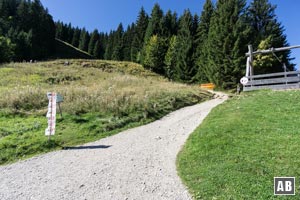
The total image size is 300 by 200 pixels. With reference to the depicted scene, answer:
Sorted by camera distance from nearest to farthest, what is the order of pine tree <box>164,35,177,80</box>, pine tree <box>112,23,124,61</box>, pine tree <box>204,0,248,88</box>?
pine tree <box>204,0,248,88</box>
pine tree <box>164,35,177,80</box>
pine tree <box>112,23,124,61</box>

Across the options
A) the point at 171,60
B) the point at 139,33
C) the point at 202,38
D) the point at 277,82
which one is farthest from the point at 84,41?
the point at 277,82

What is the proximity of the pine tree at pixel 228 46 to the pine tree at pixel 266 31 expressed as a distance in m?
2.72

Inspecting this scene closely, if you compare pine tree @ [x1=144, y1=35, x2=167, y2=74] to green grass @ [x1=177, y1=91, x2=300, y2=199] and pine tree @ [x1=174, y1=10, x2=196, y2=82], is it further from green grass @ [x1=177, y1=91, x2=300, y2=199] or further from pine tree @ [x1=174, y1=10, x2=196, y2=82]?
green grass @ [x1=177, y1=91, x2=300, y2=199]

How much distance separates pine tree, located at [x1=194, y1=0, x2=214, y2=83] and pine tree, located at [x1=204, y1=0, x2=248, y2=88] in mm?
3986

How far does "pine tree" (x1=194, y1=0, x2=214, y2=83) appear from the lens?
34000 mm

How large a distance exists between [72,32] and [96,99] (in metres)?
101

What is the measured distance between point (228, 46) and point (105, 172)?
24.9m

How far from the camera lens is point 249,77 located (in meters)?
18.3

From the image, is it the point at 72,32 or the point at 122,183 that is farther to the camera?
the point at 72,32

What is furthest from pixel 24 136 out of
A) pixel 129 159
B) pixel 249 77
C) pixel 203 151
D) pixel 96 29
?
pixel 96 29

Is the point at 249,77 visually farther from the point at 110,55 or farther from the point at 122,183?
the point at 110,55

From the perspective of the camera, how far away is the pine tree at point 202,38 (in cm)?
3400

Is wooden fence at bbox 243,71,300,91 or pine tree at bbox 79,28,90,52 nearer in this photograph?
wooden fence at bbox 243,71,300,91

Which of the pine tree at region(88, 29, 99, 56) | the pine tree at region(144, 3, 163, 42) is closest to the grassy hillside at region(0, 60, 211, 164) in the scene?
the pine tree at region(144, 3, 163, 42)
